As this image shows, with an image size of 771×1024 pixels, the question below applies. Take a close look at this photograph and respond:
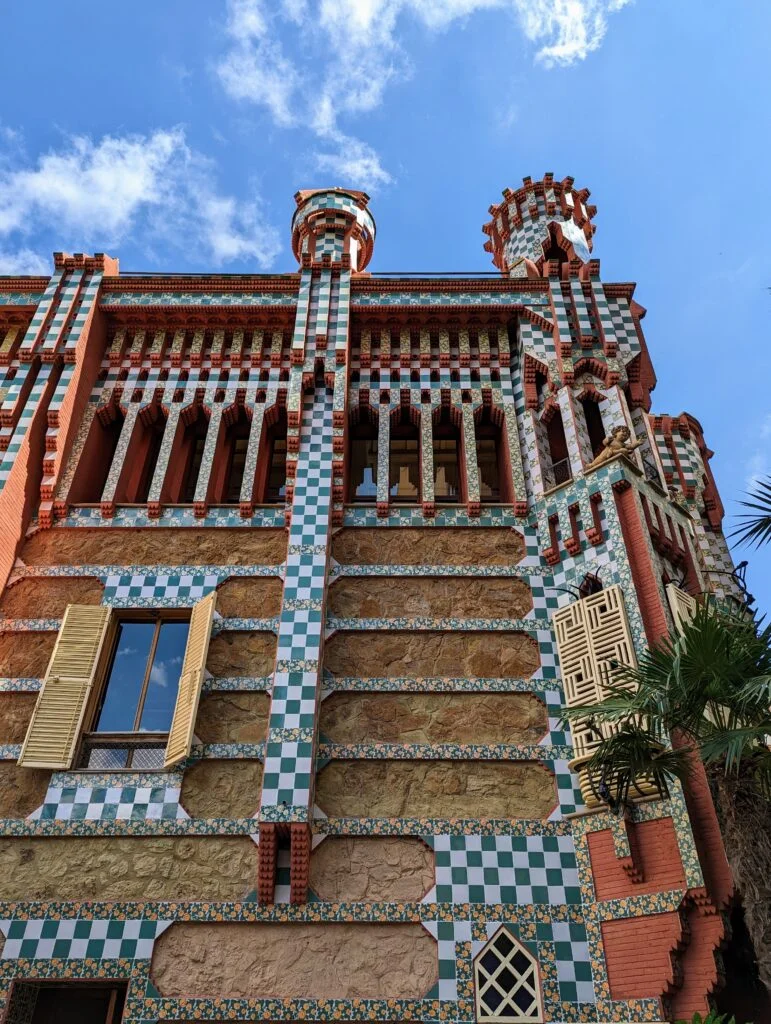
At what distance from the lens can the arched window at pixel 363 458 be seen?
14.0 metres

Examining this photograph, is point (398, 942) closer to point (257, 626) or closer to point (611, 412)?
point (257, 626)

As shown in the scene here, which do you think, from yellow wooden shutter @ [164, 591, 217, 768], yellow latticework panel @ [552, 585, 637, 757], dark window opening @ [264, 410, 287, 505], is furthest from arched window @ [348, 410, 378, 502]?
yellow latticework panel @ [552, 585, 637, 757]

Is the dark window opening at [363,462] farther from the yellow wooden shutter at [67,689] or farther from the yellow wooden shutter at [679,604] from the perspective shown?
the yellow wooden shutter at [679,604]

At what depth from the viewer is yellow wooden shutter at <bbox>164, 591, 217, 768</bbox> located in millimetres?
10531

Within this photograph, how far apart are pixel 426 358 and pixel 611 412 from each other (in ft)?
10.3

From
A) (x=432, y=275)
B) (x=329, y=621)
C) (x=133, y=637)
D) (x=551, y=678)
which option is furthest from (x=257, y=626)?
(x=432, y=275)

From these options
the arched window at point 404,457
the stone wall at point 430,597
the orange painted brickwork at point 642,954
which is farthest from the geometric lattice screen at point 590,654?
the arched window at point 404,457

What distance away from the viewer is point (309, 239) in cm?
1614

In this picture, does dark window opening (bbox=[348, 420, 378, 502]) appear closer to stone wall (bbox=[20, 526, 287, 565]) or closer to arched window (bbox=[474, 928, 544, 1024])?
stone wall (bbox=[20, 526, 287, 565])

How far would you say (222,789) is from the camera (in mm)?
10469

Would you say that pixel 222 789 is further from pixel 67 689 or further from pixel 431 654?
pixel 431 654

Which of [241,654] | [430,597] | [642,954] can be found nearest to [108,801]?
[241,654]

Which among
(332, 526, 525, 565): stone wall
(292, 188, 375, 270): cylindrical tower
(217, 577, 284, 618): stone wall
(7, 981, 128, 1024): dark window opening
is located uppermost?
(292, 188, 375, 270): cylindrical tower

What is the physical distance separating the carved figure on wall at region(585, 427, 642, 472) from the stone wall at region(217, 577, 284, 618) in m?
4.46
